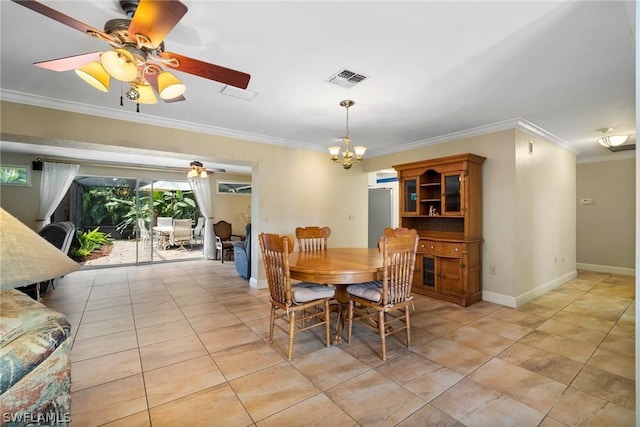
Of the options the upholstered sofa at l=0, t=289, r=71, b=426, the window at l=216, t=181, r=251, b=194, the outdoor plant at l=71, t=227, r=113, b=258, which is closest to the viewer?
the upholstered sofa at l=0, t=289, r=71, b=426

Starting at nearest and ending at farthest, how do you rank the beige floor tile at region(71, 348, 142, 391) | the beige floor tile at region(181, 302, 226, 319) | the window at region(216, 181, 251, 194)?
the beige floor tile at region(71, 348, 142, 391)
the beige floor tile at region(181, 302, 226, 319)
the window at region(216, 181, 251, 194)

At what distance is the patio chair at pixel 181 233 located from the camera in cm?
761

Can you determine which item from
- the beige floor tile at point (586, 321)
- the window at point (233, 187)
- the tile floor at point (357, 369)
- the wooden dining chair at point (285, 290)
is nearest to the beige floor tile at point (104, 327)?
the tile floor at point (357, 369)

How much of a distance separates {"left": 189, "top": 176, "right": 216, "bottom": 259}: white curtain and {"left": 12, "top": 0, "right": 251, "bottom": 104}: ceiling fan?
5.87 meters

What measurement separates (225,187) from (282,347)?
6483 mm

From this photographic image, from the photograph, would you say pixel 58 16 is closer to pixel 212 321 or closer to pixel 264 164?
pixel 212 321

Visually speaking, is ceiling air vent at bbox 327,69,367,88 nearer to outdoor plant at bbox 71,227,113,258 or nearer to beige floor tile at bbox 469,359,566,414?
beige floor tile at bbox 469,359,566,414

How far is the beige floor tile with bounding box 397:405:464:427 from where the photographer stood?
1649mm

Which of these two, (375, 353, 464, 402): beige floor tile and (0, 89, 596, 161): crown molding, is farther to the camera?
(0, 89, 596, 161): crown molding

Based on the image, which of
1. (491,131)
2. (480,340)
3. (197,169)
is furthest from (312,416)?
(197,169)

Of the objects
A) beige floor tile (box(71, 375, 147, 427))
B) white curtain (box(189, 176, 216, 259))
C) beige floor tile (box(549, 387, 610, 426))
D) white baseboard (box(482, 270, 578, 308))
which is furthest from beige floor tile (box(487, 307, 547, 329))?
white curtain (box(189, 176, 216, 259))

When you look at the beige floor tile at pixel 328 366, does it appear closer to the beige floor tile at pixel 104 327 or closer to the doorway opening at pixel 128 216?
the beige floor tile at pixel 104 327

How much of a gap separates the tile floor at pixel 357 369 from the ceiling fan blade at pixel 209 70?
7.00 ft

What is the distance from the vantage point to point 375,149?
18.0 ft
